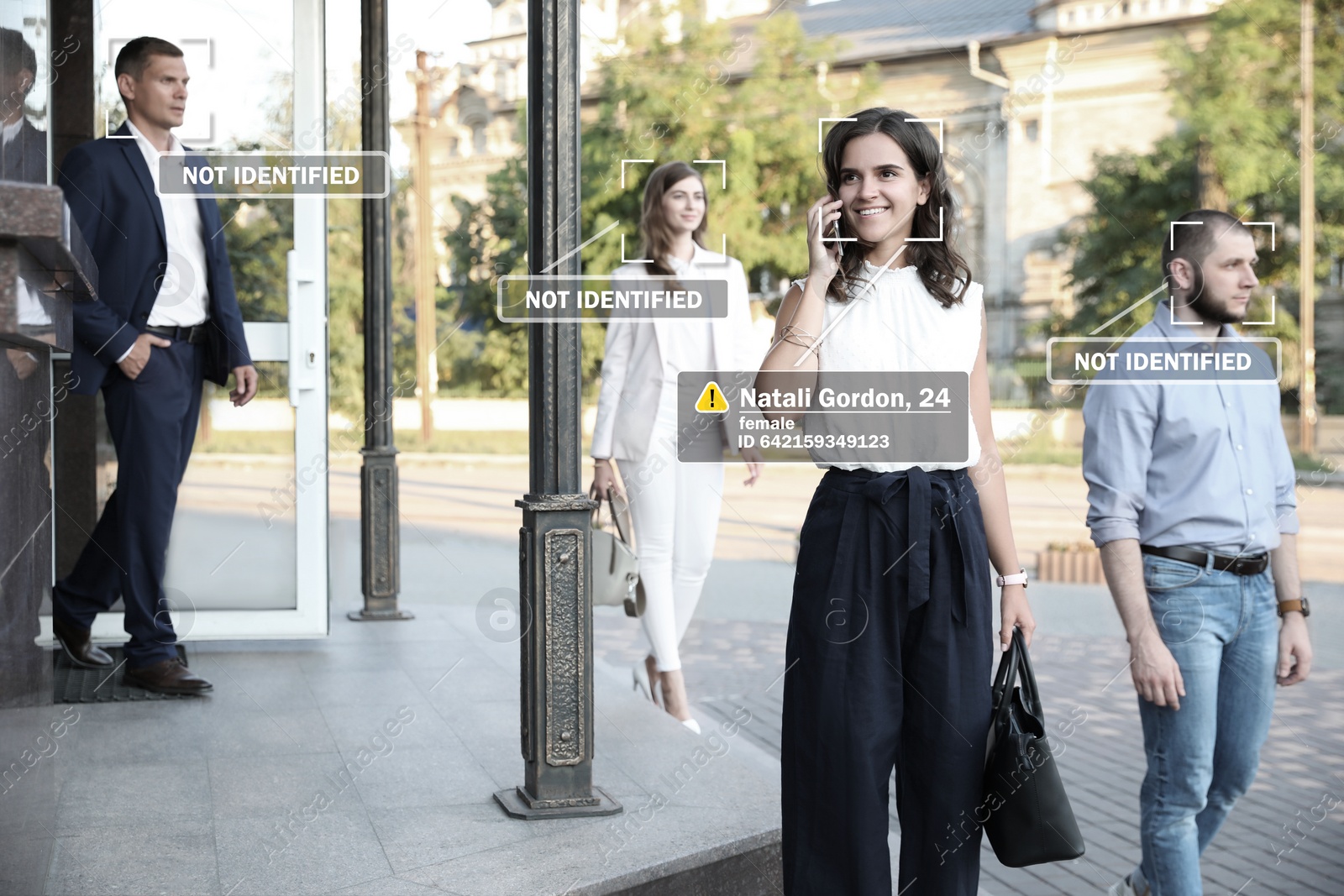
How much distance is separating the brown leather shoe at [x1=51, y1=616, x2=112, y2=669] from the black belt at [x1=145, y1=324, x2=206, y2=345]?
3.59 ft

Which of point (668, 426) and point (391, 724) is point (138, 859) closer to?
point (391, 724)

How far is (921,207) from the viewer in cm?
263

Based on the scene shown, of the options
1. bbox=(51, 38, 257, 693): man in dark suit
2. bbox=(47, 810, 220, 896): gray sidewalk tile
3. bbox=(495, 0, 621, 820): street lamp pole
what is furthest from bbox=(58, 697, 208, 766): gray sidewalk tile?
bbox=(495, 0, 621, 820): street lamp pole

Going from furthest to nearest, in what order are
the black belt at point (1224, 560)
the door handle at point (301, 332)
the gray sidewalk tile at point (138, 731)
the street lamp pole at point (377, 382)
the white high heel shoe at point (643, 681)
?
the street lamp pole at point (377, 382) → the door handle at point (301, 332) → the white high heel shoe at point (643, 681) → the gray sidewalk tile at point (138, 731) → the black belt at point (1224, 560)

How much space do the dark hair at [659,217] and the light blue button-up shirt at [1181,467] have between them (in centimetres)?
209

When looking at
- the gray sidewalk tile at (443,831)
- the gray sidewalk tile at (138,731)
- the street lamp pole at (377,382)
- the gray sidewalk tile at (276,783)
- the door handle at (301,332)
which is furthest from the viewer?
the street lamp pole at (377,382)

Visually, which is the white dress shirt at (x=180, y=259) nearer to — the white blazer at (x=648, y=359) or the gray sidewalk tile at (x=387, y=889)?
the white blazer at (x=648, y=359)

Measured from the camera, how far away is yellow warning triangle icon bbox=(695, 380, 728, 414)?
16.1ft

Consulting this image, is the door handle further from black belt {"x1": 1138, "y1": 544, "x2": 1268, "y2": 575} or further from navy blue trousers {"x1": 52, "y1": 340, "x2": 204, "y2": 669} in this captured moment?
black belt {"x1": 1138, "y1": 544, "x2": 1268, "y2": 575}

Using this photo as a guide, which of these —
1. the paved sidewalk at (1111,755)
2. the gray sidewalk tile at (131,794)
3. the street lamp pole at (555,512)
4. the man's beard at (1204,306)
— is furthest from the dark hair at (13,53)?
the paved sidewalk at (1111,755)

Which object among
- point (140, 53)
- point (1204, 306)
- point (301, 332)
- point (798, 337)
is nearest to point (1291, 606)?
point (1204, 306)

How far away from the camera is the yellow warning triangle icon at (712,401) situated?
4906 mm

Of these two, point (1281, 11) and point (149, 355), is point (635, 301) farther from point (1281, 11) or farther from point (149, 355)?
point (1281, 11)

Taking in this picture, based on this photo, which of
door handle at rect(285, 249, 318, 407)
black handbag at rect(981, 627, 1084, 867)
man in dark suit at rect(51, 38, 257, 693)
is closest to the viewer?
black handbag at rect(981, 627, 1084, 867)
